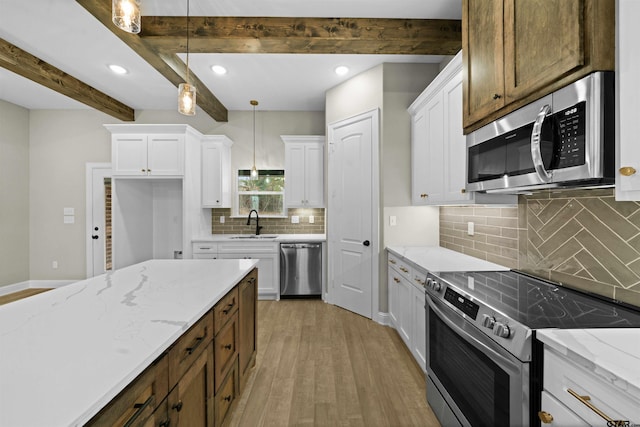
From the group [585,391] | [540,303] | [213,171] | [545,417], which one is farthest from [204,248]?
[585,391]

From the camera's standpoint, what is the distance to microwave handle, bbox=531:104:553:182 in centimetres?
124

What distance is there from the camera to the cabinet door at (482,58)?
155cm

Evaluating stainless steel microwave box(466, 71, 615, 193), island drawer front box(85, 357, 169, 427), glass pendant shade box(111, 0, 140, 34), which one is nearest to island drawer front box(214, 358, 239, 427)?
island drawer front box(85, 357, 169, 427)

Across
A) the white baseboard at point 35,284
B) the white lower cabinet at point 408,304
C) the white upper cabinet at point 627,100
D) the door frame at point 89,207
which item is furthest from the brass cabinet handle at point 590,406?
the white baseboard at point 35,284

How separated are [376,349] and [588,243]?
1874 millimetres

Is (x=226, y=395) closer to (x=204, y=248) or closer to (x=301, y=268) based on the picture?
(x=301, y=268)

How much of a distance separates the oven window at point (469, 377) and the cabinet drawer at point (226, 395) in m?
1.25

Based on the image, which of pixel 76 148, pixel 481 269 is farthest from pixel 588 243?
pixel 76 148

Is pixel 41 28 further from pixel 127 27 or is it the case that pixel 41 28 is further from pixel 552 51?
pixel 552 51

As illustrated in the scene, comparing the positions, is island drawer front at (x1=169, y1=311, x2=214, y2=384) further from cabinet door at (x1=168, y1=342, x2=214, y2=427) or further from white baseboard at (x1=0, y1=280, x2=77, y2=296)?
white baseboard at (x1=0, y1=280, x2=77, y2=296)

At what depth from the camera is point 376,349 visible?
2.75 metres

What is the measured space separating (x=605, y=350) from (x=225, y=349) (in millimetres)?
1658

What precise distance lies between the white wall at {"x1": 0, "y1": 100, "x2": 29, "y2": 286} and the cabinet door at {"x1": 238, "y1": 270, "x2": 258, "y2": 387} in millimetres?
4753

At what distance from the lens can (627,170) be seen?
3.26ft
